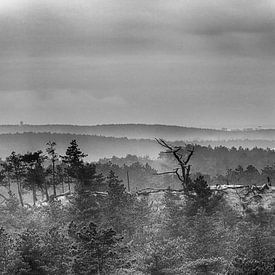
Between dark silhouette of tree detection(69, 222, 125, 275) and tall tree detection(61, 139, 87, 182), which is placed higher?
tall tree detection(61, 139, 87, 182)

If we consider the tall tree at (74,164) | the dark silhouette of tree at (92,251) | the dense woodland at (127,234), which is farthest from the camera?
the tall tree at (74,164)

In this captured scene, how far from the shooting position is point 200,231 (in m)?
58.2

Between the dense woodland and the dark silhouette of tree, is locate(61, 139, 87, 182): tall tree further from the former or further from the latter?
the dark silhouette of tree

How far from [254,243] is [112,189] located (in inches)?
1139

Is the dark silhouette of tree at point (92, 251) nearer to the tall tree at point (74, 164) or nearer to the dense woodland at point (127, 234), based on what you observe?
the dense woodland at point (127, 234)

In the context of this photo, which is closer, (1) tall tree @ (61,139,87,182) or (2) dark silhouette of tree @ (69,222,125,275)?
(2) dark silhouette of tree @ (69,222,125,275)

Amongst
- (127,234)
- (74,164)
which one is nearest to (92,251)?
(127,234)

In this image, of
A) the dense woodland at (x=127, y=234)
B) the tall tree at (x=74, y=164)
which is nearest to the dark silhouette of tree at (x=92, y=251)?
the dense woodland at (x=127, y=234)

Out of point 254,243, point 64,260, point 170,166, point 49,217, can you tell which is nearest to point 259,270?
point 254,243

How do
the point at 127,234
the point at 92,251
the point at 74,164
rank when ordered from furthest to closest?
the point at 74,164 → the point at 127,234 → the point at 92,251

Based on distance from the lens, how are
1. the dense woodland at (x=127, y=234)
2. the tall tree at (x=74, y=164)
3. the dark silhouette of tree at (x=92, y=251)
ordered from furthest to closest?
1. the tall tree at (x=74, y=164)
2. the dense woodland at (x=127, y=234)
3. the dark silhouette of tree at (x=92, y=251)

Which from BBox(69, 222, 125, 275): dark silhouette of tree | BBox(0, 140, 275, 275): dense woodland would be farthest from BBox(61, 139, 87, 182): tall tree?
BBox(69, 222, 125, 275): dark silhouette of tree

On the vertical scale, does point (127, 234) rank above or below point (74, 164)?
below

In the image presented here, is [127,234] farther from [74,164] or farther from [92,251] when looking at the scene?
[92,251]
